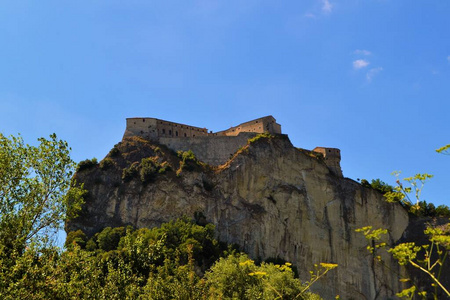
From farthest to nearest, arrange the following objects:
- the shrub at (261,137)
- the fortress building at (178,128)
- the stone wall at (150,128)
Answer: the fortress building at (178,128), the stone wall at (150,128), the shrub at (261,137)

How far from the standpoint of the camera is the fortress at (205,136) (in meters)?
64.7

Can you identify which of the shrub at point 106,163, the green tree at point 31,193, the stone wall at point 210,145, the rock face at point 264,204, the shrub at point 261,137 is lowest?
the green tree at point 31,193

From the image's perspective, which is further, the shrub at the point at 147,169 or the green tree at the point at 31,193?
the shrub at the point at 147,169

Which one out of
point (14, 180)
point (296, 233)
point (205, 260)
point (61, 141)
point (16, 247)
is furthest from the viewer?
point (296, 233)

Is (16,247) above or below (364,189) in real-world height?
below

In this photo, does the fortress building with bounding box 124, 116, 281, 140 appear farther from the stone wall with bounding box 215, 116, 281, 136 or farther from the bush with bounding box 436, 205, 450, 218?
the bush with bounding box 436, 205, 450, 218

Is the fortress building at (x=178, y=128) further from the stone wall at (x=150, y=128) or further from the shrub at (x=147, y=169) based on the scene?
the shrub at (x=147, y=169)

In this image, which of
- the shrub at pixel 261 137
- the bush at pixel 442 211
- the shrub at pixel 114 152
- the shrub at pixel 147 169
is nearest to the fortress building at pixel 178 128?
the shrub at pixel 261 137

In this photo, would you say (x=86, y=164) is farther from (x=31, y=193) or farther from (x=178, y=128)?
(x=31, y=193)

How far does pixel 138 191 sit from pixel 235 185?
11535 mm

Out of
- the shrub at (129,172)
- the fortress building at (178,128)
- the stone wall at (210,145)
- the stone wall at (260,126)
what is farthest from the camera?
the stone wall at (260,126)

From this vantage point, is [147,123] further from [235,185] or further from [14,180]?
[14,180]

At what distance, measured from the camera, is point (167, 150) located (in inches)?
2522

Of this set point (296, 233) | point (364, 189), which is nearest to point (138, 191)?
point (296, 233)
